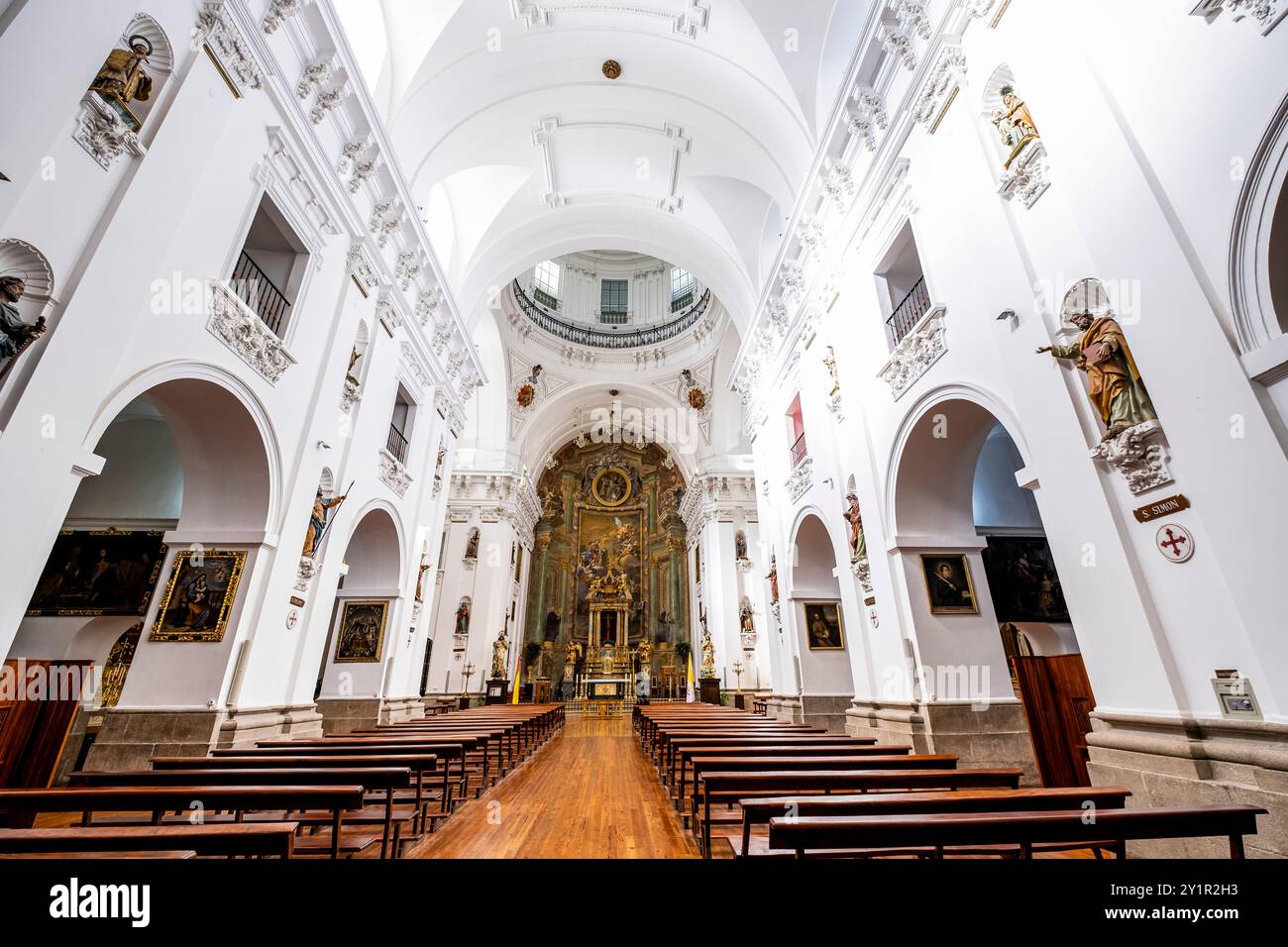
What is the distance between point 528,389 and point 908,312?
50.0ft

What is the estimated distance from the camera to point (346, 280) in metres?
7.44

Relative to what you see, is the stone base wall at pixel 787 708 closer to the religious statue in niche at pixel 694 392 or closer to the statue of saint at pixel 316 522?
the statue of saint at pixel 316 522

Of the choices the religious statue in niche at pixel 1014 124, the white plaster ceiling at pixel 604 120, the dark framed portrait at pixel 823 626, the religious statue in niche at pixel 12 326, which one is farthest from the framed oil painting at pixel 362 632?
the religious statue in niche at pixel 1014 124

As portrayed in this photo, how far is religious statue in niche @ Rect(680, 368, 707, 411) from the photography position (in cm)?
2050

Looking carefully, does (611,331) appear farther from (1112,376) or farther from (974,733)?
(1112,376)

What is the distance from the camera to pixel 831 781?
10.6 ft

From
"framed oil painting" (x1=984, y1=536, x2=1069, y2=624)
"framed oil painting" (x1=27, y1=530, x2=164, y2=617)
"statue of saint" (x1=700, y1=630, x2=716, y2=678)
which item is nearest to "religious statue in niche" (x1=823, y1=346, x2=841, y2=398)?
"framed oil painting" (x1=984, y1=536, x2=1069, y2=624)

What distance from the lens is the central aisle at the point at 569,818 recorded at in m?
3.59

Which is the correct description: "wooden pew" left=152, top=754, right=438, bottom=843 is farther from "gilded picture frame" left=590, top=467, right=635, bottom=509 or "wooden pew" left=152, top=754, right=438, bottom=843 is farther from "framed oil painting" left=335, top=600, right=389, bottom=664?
"gilded picture frame" left=590, top=467, right=635, bottom=509

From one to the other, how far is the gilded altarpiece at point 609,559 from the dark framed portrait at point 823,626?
1321cm

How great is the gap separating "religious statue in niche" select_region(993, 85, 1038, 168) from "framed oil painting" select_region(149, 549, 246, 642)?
8.27 metres

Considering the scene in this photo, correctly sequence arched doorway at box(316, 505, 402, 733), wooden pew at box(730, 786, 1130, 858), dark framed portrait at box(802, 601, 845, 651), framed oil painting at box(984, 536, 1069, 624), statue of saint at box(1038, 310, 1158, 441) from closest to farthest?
1. wooden pew at box(730, 786, 1130, 858)
2. statue of saint at box(1038, 310, 1158, 441)
3. framed oil painting at box(984, 536, 1069, 624)
4. arched doorway at box(316, 505, 402, 733)
5. dark framed portrait at box(802, 601, 845, 651)
